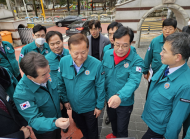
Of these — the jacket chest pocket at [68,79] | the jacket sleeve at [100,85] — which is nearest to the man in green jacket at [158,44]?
the jacket sleeve at [100,85]

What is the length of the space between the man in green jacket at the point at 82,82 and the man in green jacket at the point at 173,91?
2.58 ft

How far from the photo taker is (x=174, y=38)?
1.48 m

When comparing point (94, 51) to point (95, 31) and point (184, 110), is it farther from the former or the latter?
point (184, 110)

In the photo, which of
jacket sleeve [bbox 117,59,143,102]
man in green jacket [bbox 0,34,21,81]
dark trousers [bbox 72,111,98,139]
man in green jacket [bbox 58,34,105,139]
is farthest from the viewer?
man in green jacket [bbox 0,34,21,81]

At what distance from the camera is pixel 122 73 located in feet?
6.48

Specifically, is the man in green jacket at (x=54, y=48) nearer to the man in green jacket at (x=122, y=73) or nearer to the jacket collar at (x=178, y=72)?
the man in green jacket at (x=122, y=73)

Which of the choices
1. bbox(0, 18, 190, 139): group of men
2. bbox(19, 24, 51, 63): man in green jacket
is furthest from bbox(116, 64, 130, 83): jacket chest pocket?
bbox(19, 24, 51, 63): man in green jacket

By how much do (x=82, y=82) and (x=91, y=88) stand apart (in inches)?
7.8

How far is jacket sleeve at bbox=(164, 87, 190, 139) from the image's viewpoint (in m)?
1.40

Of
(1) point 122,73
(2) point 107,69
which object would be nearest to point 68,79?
(2) point 107,69

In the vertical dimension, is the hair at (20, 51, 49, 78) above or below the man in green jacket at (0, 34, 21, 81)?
above

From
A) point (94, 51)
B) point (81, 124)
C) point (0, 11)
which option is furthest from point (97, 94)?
point (0, 11)

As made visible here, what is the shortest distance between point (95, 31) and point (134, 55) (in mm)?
1629

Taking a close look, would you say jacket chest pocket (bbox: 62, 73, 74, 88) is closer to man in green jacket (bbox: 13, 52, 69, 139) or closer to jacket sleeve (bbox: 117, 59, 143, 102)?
man in green jacket (bbox: 13, 52, 69, 139)
